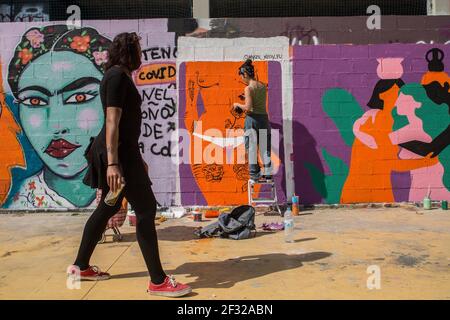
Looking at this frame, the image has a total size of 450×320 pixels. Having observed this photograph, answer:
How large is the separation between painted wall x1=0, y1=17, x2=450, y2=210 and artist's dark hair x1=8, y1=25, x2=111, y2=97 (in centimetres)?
1

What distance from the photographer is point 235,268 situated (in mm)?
4293

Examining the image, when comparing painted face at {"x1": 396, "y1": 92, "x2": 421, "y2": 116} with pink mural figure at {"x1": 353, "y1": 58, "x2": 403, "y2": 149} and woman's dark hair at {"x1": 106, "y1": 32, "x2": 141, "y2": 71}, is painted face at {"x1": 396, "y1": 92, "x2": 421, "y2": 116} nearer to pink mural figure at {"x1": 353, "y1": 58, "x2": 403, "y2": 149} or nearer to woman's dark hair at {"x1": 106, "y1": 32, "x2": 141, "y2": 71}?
pink mural figure at {"x1": 353, "y1": 58, "x2": 403, "y2": 149}

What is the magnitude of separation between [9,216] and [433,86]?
642cm

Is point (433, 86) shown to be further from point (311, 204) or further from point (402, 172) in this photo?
point (311, 204)

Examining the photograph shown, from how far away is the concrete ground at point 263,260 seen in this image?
3670 mm

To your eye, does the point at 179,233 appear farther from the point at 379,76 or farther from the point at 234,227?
the point at 379,76

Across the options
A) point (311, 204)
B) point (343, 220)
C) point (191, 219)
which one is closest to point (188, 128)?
point (191, 219)

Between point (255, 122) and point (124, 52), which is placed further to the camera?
point (255, 122)

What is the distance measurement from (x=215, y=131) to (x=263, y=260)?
3032 mm

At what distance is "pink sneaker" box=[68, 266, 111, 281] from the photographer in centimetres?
384

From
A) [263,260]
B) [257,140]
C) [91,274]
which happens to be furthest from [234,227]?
[91,274]

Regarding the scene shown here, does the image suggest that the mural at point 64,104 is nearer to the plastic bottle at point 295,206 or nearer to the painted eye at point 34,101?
the painted eye at point 34,101

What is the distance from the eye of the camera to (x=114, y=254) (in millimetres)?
4801

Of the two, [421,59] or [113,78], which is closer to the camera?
[113,78]
